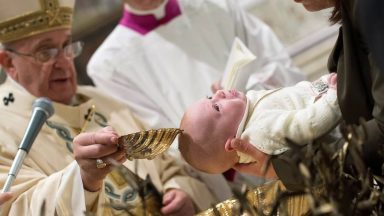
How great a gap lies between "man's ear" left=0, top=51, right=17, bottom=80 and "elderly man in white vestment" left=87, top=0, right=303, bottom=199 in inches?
18.6

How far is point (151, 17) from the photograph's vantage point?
3227 millimetres

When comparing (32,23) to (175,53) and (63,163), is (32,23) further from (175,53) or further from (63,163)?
(175,53)

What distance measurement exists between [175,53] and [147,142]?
5.27 feet

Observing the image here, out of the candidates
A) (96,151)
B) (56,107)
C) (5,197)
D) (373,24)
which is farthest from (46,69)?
(373,24)

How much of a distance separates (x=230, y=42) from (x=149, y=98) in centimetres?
41

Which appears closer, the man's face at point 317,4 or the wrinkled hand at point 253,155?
the man's face at point 317,4

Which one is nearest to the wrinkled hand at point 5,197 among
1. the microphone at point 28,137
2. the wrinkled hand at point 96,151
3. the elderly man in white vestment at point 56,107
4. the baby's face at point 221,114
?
the microphone at point 28,137

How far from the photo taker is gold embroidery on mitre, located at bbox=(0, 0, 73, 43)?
8.68 ft

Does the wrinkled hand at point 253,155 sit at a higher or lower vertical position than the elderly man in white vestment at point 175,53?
higher

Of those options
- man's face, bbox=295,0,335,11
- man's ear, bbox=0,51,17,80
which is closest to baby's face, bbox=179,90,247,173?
man's face, bbox=295,0,335,11

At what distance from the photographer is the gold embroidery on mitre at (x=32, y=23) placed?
8.68 ft

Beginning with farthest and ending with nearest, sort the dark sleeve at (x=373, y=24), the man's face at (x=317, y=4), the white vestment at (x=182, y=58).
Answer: the white vestment at (x=182, y=58)
the man's face at (x=317, y=4)
the dark sleeve at (x=373, y=24)

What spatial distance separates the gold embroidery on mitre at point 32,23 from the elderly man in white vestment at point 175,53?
505 millimetres

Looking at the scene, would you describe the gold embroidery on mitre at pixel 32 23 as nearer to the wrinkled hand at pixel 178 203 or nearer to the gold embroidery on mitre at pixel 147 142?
the wrinkled hand at pixel 178 203
